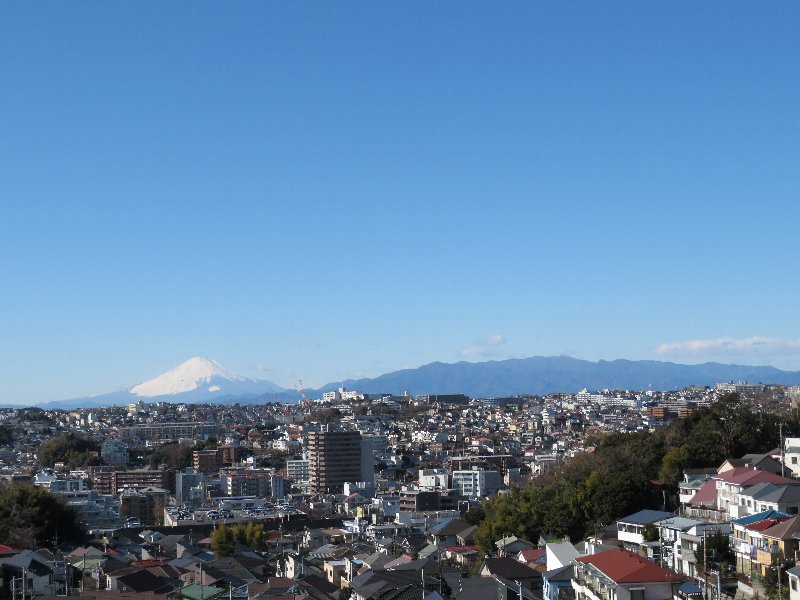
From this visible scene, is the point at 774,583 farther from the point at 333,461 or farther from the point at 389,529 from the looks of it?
the point at 333,461

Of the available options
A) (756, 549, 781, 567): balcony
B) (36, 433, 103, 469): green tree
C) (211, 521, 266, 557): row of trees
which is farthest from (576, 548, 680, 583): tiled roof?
(36, 433, 103, 469): green tree

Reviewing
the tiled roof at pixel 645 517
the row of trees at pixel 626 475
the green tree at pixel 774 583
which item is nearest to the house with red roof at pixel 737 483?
the tiled roof at pixel 645 517

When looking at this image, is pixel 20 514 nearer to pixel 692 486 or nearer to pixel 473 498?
pixel 692 486

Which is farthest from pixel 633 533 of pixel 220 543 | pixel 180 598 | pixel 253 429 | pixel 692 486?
pixel 253 429

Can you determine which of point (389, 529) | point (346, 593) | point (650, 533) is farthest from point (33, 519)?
point (650, 533)

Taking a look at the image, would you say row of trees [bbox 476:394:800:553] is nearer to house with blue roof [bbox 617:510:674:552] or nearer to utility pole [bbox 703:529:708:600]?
house with blue roof [bbox 617:510:674:552]
